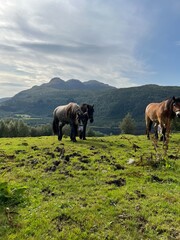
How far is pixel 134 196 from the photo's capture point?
9.95m

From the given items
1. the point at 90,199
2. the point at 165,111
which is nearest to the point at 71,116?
the point at 165,111

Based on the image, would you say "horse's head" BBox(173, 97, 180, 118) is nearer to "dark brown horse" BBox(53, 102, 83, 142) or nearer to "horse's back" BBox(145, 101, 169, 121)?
"horse's back" BBox(145, 101, 169, 121)

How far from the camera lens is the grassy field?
7.91 m

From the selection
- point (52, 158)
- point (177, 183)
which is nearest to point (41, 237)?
point (177, 183)

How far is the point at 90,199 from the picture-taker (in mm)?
9797

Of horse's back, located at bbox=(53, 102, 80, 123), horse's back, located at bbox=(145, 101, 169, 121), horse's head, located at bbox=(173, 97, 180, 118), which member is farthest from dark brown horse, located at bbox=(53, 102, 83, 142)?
A: horse's head, located at bbox=(173, 97, 180, 118)

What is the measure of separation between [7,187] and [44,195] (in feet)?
4.75

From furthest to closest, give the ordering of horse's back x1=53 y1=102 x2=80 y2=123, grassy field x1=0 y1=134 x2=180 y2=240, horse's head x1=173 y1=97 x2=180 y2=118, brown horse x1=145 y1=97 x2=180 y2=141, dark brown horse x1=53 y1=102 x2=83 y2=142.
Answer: horse's back x1=53 y1=102 x2=80 y2=123, dark brown horse x1=53 y1=102 x2=83 y2=142, brown horse x1=145 y1=97 x2=180 y2=141, horse's head x1=173 y1=97 x2=180 y2=118, grassy field x1=0 y1=134 x2=180 y2=240

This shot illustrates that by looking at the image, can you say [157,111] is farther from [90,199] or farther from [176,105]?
[90,199]

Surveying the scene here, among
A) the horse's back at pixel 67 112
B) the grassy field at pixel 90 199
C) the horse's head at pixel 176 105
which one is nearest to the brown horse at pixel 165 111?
the horse's head at pixel 176 105

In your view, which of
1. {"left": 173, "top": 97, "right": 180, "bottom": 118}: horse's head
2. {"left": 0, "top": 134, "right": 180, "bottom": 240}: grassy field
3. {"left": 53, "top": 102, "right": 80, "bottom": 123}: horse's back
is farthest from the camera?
{"left": 53, "top": 102, "right": 80, "bottom": 123}: horse's back

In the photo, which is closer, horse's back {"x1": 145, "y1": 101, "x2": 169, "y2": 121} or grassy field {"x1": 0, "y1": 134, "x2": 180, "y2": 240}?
grassy field {"x1": 0, "y1": 134, "x2": 180, "y2": 240}

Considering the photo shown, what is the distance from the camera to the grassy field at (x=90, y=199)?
312 inches

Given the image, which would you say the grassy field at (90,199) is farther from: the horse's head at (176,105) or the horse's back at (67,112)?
the horse's back at (67,112)
